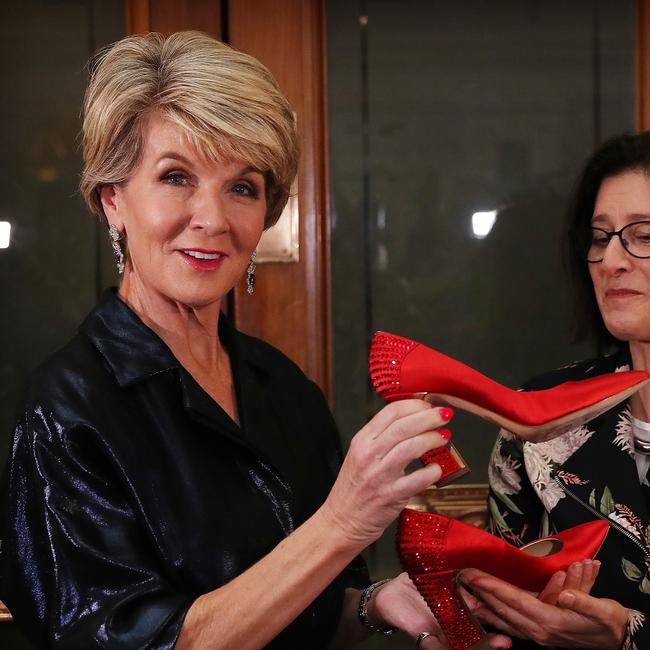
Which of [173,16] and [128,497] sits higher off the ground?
[173,16]

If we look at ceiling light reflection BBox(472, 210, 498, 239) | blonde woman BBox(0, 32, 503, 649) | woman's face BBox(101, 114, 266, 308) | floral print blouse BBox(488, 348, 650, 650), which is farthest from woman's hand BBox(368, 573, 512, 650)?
ceiling light reflection BBox(472, 210, 498, 239)

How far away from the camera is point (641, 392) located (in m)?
1.34

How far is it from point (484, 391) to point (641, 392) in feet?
1.45

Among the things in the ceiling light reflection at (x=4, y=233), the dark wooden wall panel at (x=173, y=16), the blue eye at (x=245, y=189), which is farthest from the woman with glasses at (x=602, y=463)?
the ceiling light reflection at (x=4, y=233)

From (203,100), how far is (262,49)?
0.64 metres

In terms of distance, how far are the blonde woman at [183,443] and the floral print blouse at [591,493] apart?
0.26 metres

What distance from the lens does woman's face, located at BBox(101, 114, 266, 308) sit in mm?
1022

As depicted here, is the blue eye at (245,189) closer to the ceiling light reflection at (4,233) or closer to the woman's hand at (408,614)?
the woman's hand at (408,614)

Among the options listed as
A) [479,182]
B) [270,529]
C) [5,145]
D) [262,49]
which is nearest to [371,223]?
[479,182]

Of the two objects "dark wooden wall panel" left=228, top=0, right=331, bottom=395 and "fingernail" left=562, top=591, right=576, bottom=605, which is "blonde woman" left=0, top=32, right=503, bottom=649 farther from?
"dark wooden wall panel" left=228, top=0, right=331, bottom=395

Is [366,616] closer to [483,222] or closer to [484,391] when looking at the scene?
[484,391]

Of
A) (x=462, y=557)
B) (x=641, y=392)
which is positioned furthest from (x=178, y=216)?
(x=641, y=392)

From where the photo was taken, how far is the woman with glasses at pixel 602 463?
113cm

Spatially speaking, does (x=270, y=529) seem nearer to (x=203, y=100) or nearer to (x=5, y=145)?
(x=203, y=100)
